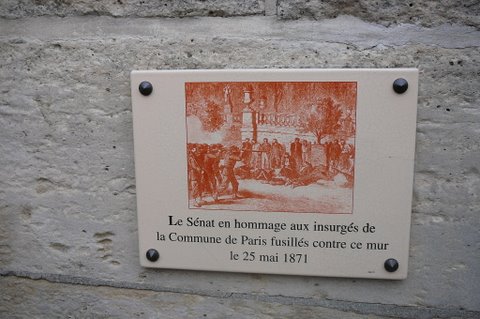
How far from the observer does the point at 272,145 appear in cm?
96

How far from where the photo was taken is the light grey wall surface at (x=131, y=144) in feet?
3.04

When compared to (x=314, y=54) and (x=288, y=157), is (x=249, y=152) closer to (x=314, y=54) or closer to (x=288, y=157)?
(x=288, y=157)

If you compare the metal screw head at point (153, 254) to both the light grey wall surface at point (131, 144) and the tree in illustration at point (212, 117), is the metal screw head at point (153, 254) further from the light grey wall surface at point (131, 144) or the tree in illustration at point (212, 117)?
the tree in illustration at point (212, 117)

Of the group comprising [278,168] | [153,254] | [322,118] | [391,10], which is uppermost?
[391,10]

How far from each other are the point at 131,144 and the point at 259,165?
1.07 ft

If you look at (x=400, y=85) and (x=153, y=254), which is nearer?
(x=400, y=85)

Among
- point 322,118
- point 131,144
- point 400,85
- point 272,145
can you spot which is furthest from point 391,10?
point 131,144

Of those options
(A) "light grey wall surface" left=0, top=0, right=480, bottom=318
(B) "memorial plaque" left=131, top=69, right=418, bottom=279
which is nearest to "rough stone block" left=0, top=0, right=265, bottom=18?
(A) "light grey wall surface" left=0, top=0, right=480, bottom=318

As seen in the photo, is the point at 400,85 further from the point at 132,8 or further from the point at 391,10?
the point at 132,8

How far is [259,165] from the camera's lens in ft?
3.21

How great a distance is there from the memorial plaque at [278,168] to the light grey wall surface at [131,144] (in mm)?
43

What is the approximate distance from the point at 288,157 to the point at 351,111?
0.57 ft

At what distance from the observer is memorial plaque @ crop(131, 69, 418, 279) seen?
36.7 inches

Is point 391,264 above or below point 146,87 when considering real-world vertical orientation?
below
